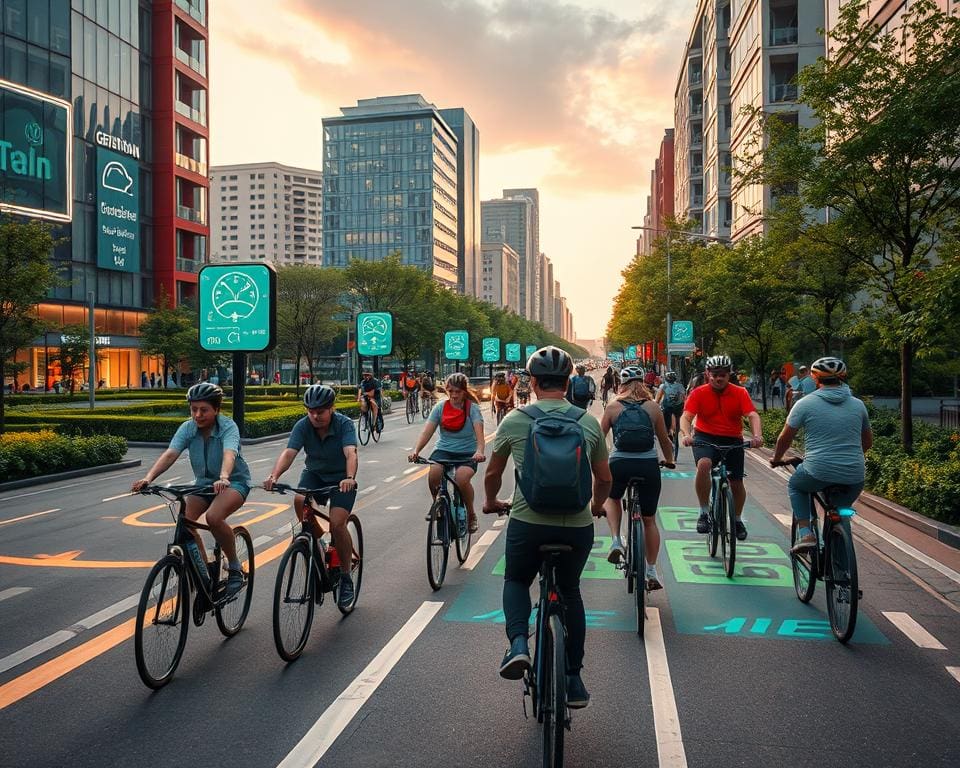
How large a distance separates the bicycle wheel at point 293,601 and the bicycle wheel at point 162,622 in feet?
1.93

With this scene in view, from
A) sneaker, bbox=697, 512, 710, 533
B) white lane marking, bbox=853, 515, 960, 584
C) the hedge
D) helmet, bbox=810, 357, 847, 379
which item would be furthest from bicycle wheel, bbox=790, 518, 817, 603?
the hedge

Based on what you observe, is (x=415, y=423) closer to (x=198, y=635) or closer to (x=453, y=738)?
(x=198, y=635)

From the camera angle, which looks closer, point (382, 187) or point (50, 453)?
point (50, 453)

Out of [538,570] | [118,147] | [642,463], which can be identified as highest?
[118,147]

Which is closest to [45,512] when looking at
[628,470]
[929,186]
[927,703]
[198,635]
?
[198,635]

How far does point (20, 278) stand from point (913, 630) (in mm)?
19275

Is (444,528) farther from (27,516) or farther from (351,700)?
(27,516)

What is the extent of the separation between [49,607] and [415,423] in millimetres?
24499

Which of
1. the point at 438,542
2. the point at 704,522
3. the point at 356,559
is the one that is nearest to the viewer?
the point at 356,559

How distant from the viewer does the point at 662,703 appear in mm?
4727

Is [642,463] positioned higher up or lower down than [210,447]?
lower down

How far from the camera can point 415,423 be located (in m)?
31.2

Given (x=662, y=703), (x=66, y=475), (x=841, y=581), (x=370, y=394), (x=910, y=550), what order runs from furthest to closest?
(x=370, y=394) < (x=66, y=475) < (x=910, y=550) < (x=841, y=581) < (x=662, y=703)

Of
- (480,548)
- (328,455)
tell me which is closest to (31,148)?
(480,548)
